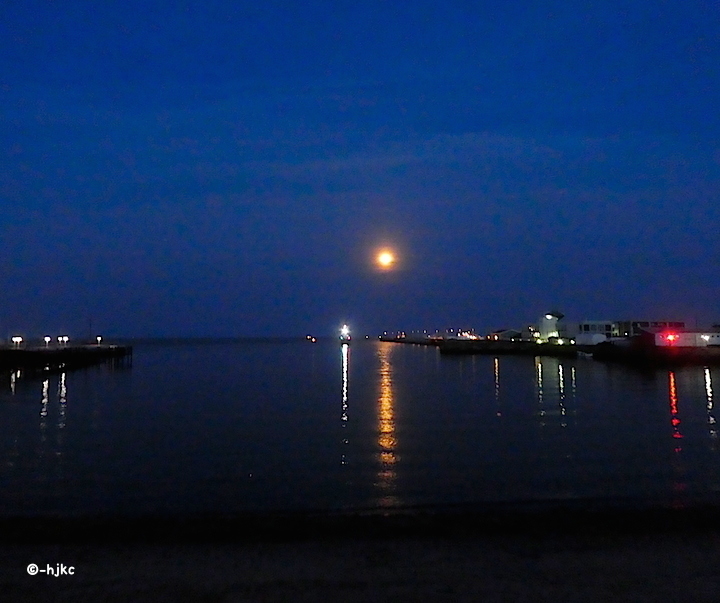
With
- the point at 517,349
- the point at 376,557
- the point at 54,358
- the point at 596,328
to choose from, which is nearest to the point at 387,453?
the point at 376,557

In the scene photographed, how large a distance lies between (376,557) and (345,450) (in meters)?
8.51

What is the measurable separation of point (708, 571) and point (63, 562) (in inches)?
237

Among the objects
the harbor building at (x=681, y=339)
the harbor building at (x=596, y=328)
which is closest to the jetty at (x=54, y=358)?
the harbor building at (x=681, y=339)

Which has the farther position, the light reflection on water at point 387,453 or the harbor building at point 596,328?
the harbor building at point 596,328

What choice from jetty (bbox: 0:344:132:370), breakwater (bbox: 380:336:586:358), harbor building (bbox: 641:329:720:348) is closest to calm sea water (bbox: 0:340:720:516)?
jetty (bbox: 0:344:132:370)

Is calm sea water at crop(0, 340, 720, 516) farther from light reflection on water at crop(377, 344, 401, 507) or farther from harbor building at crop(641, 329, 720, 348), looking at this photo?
harbor building at crop(641, 329, 720, 348)

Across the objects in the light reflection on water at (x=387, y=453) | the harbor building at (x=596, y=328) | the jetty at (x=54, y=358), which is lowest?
the light reflection on water at (x=387, y=453)

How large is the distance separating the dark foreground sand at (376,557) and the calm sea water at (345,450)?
200 cm

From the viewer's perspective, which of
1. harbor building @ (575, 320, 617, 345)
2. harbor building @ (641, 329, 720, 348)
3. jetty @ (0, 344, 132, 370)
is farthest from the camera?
harbor building @ (575, 320, 617, 345)

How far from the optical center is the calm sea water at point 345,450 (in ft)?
34.5

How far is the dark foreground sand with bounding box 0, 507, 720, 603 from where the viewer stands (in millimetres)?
5449

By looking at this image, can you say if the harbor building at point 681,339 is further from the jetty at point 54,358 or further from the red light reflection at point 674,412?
the jetty at point 54,358

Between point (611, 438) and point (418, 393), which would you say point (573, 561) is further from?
point (418, 393)

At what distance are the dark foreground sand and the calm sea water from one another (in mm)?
2001
